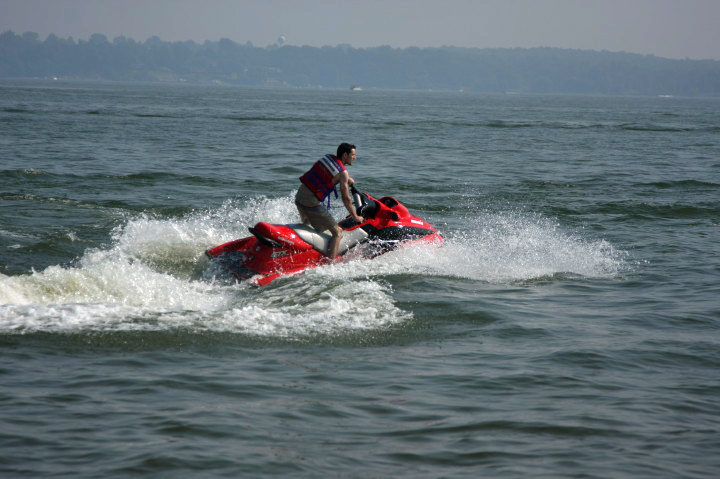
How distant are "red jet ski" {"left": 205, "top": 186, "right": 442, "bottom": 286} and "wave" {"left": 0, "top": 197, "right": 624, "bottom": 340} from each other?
5.9 inches

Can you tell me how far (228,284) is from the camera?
9984 mm

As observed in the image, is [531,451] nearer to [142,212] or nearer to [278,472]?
[278,472]

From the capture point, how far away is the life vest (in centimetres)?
1019

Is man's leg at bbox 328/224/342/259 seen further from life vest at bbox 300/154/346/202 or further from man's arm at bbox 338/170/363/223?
life vest at bbox 300/154/346/202

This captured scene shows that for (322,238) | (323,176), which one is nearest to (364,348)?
(322,238)

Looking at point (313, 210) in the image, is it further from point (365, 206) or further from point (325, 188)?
point (365, 206)

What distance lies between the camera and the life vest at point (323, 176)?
1019cm

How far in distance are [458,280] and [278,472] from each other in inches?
237

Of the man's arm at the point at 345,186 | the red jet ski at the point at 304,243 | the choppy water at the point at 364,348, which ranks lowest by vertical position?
the choppy water at the point at 364,348

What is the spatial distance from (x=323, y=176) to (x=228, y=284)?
174 cm

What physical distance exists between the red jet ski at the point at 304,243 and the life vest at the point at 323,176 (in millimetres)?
520

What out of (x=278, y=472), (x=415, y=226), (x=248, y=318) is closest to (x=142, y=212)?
(x=415, y=226)

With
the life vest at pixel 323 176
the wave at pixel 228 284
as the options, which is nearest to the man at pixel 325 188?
the life vest at pixel 323 176

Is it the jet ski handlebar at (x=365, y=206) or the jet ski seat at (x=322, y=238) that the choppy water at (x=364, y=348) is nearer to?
the jet ski seat at (x=322, y=238)
